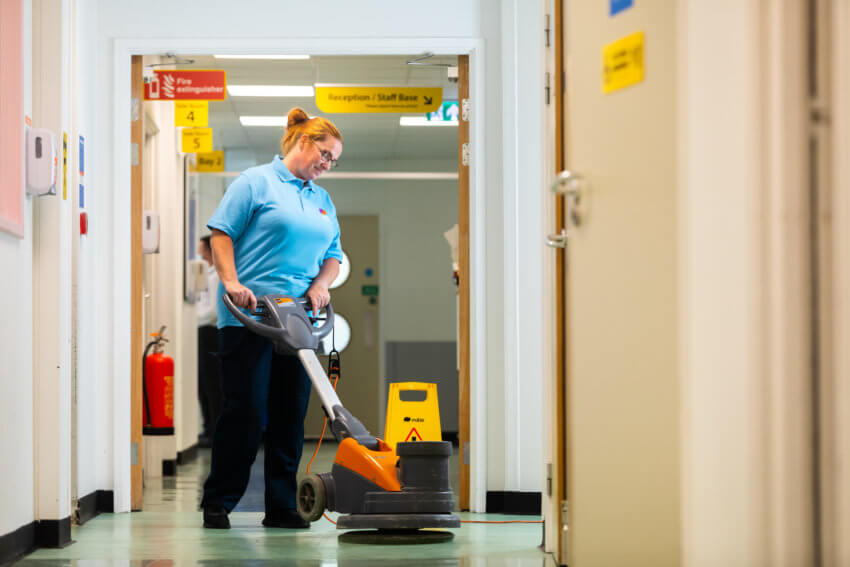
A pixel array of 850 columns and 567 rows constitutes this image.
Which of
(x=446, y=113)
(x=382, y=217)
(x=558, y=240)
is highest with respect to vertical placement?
(x=446, y=113)

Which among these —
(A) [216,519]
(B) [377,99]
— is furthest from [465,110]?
(A) [216,519]

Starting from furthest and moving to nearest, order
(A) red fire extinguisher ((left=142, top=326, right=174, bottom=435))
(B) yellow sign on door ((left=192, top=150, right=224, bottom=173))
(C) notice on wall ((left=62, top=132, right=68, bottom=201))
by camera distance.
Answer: (B) yellow sign on door ((left=192, top=150, right=224, bottom=173)) → (A) red fire extinguisher ((left=142, top=326, right=174, bottom=435)) → (C) notice on wall ((left=62, top=132, right=68, bottom=201))

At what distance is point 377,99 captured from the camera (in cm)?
475

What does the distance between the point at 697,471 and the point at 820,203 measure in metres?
0.53

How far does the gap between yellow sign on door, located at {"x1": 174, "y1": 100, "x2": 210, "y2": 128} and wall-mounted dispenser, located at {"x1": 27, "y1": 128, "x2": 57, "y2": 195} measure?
279cm

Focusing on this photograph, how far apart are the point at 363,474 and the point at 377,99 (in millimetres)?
2219

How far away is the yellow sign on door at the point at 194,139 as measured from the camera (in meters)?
6.21

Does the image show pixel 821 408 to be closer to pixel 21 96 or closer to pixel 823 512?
pixel 823 512

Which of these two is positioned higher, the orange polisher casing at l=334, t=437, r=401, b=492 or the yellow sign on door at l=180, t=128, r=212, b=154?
the yellow sign on door at l=180, t=128, r=212, b=154

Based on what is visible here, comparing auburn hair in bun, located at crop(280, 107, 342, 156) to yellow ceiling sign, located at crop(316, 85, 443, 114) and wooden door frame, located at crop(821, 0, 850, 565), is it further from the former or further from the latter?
wooden door frame, located at crop(821, 0, 850, 565)

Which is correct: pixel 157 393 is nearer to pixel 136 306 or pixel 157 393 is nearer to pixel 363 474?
pixel 136 306

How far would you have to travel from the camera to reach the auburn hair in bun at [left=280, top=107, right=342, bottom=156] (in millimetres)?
3564

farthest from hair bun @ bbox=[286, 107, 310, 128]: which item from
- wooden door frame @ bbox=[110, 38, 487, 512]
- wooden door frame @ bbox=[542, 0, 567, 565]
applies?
wooden door frame @ bbox=[542, 0, 567, 565]

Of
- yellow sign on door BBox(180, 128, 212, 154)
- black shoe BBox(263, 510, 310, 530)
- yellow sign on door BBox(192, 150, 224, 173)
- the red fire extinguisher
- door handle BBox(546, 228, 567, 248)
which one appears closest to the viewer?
door handle BBox(546, 228, 567, 248)
